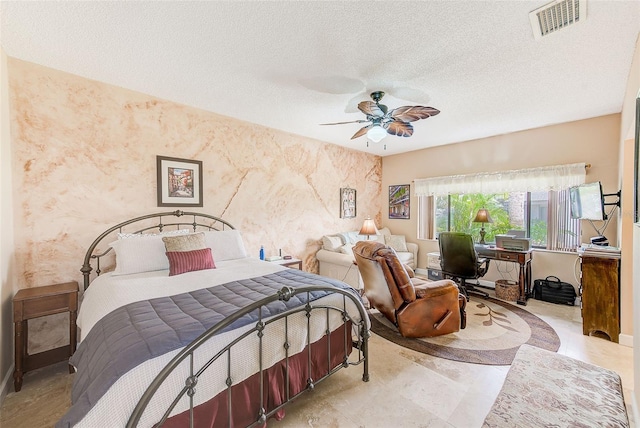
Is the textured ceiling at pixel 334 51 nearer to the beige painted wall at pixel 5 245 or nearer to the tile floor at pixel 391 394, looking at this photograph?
the beige painted wall at pixel 5 245

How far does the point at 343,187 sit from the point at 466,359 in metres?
3.80

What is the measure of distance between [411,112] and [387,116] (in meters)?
0.27

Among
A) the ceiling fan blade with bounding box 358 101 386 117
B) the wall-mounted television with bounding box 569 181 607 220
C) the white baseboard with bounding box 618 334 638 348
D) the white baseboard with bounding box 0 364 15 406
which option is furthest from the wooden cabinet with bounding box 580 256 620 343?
the white baseboard with bounding box 0 364 15 406

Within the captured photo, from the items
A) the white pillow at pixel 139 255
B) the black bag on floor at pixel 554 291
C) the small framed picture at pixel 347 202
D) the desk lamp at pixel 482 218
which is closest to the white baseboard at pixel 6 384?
the white pillow at pixel 139 255

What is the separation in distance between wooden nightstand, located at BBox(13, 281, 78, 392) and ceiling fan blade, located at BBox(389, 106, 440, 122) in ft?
11.4

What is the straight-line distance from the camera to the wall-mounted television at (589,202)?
10.5 feet

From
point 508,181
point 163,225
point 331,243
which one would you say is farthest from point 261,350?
point 508,181

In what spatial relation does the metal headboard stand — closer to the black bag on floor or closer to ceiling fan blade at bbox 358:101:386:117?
ceiling fan blade at bbox 358:101:386:117

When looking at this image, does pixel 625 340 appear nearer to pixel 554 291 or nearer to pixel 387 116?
pixel 554 291

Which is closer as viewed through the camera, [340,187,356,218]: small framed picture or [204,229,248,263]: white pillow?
[204,229,248,263]: white pillow

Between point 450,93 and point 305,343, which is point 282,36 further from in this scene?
point 305,343

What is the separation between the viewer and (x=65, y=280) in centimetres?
269

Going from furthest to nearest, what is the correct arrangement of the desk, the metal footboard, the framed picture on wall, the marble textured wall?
the framed picture on wall, the desk, the marble textured wall, the metal footboard

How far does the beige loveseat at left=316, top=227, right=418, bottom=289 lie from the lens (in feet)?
15.1
